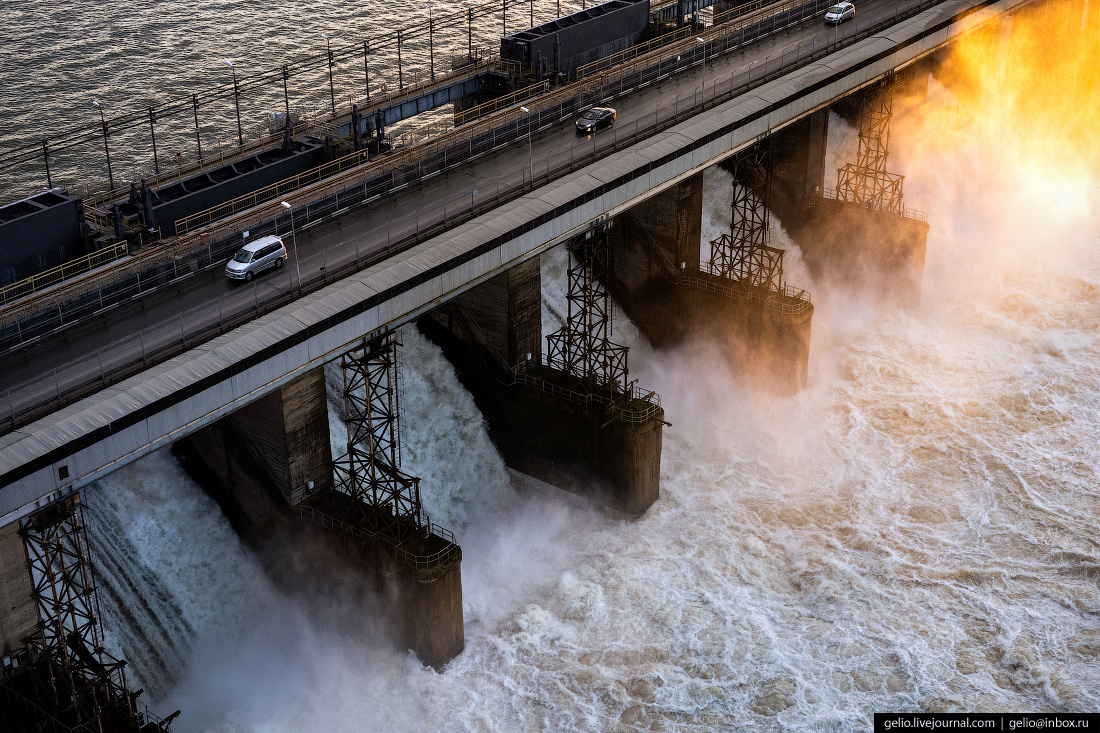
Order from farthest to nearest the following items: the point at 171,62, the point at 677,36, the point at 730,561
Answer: the point at 171,62
the point at 677,36
the point at 730,561

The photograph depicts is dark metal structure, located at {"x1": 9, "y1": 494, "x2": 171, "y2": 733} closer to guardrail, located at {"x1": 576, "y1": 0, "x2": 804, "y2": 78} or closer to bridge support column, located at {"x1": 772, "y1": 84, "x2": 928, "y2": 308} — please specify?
guardrail, located at {"x1": 576, "y1": 0, "x2": 804, "y2": 78}

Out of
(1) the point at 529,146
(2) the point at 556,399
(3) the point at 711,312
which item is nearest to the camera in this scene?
(2) the point at 556,399

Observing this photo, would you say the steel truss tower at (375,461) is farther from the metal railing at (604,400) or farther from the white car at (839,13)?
the white car at (839,13)

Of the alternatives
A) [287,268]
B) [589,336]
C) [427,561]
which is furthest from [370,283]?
[589,336]

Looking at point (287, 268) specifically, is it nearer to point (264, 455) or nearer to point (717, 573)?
point (264, 455)

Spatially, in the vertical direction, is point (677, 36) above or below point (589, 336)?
above

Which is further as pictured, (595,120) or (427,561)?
(595,120)

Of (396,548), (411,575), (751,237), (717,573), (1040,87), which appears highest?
(751,237)
